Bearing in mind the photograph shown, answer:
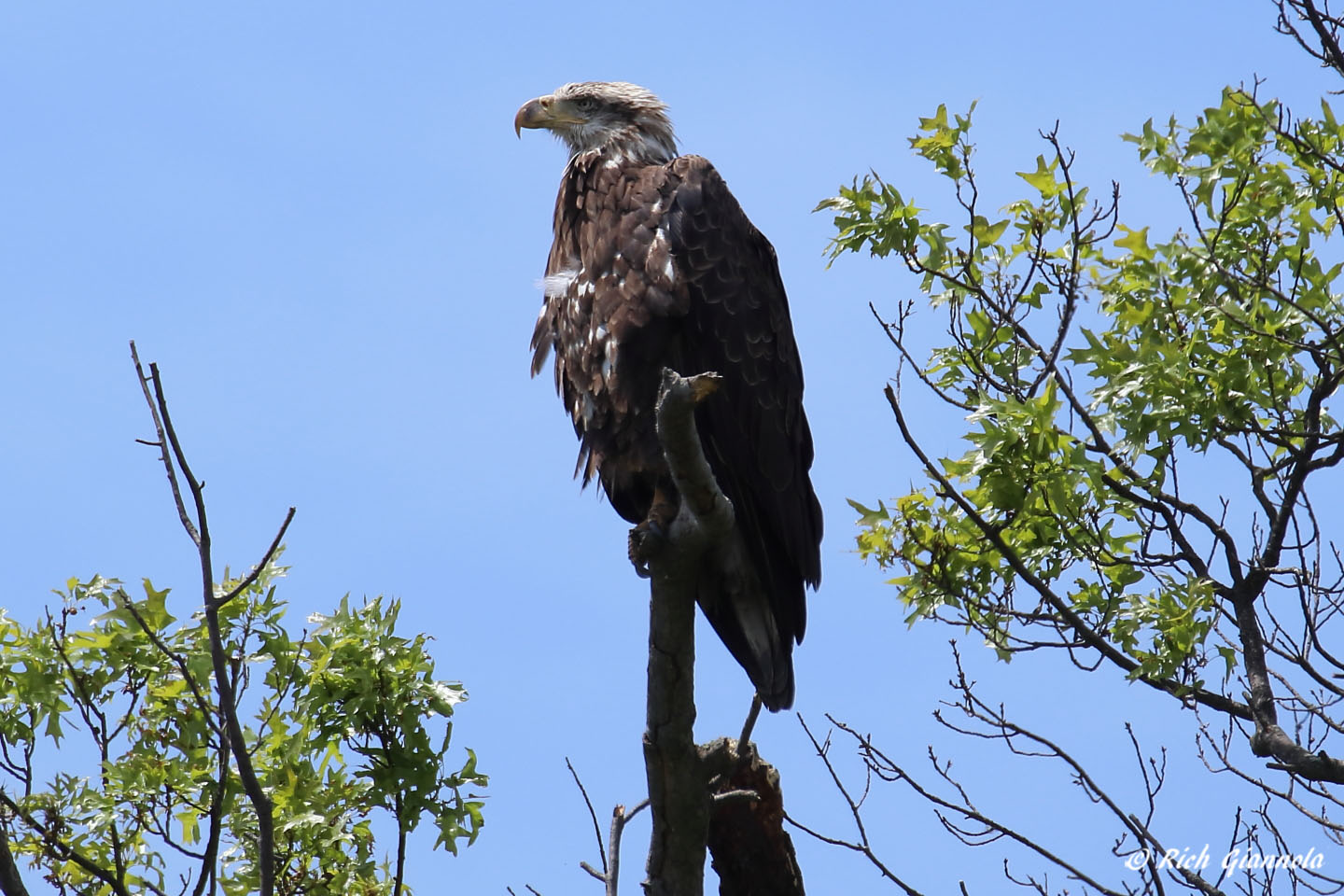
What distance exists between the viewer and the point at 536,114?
614 centimetres

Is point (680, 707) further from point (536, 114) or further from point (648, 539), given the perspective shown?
point (536, 114)

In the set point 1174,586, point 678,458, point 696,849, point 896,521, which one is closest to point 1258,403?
point 1174,586

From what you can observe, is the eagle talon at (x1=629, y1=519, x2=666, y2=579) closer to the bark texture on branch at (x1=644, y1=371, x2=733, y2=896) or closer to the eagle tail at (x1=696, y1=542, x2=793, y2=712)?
the bark texture on branch at (x1=644, y1=371, x2=733, y2=896)

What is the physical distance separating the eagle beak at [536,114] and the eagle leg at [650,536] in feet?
7.77

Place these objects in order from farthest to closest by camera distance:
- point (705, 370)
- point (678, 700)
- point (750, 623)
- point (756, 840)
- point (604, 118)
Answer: point (604, 118) < point (750, 623) < point (705, 370) < point (756, 840) < point (678, 700)

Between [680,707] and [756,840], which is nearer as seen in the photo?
[680,707]

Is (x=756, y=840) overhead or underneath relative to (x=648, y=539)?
underneath

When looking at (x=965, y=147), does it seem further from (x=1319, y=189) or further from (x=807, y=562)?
(x=807, y=562)

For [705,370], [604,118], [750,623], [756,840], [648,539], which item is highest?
[604,118]

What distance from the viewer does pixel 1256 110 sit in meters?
5.03

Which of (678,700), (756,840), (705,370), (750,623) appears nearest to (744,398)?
(705,370)

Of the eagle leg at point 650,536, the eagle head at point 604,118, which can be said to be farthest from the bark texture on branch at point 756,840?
the eagle head at point 604,118

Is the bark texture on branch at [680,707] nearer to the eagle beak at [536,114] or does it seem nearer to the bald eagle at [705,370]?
the bald eagle at [705,370]

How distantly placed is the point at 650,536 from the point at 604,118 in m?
2.66
